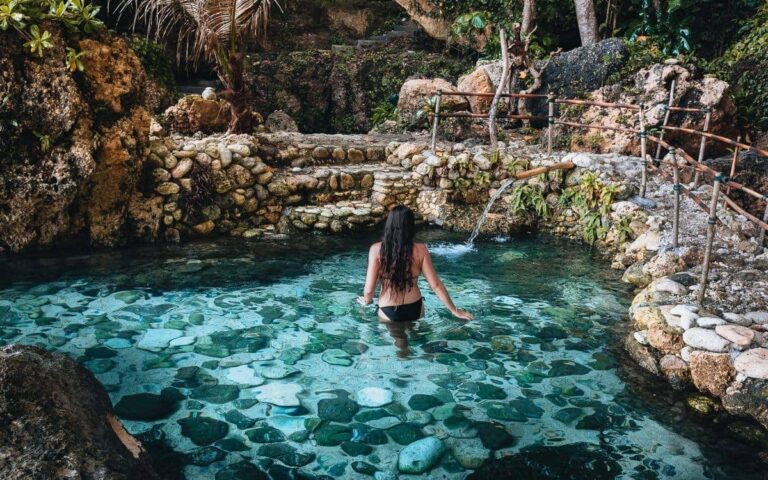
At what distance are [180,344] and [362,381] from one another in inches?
73.7

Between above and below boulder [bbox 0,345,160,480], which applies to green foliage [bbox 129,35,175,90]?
above

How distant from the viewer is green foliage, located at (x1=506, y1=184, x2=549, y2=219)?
383 inches

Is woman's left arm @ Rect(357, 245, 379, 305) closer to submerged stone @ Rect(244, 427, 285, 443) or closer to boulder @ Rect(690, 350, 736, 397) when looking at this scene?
submerged stone @ Rect(244, 427, 285, 443)

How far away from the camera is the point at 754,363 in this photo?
4.40m

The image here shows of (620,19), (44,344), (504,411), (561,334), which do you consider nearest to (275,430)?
(504,411)

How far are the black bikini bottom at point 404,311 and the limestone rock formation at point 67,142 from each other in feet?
15.7

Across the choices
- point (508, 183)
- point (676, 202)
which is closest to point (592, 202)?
point (508, 183)

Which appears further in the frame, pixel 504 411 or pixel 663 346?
pixel 663 346

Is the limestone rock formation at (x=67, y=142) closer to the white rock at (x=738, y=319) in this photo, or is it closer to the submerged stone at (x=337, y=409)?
the submerged stone at (x=337, y=409)

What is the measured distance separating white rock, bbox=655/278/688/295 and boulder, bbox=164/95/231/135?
27.6 ft

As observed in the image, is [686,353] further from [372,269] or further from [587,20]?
[587,20]

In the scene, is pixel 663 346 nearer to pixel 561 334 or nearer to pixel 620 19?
pixel 561 334

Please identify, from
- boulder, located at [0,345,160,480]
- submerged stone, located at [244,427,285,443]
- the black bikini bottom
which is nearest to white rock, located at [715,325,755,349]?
the black bikini bottom

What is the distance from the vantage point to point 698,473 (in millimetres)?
3760
